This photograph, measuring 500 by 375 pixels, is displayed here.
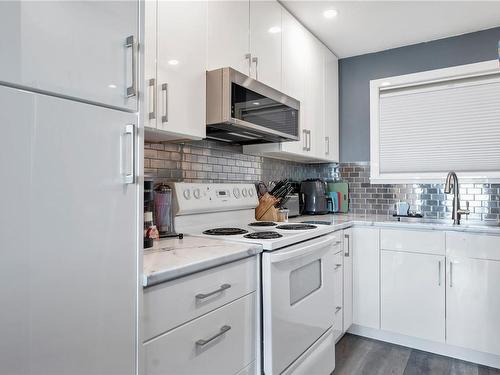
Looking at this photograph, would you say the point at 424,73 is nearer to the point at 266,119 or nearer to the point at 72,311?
the point at 266,119

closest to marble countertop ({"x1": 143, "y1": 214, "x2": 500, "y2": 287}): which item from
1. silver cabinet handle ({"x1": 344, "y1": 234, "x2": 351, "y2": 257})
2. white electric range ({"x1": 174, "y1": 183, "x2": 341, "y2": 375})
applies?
white electric range ({"x1": 174, "y1": 183, "x2": 341, "y2": 375})

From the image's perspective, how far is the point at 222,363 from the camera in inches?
52.0

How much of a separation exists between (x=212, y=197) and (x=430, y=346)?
1926 mm

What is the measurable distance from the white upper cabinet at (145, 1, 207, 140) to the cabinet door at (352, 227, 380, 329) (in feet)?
5.33

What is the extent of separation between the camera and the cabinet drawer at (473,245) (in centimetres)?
226

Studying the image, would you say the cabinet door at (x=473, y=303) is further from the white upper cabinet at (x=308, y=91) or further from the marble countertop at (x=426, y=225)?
the white upper cabinet at (x=308, y=91)

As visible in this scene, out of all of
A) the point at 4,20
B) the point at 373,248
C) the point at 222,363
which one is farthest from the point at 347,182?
the point at 4,20

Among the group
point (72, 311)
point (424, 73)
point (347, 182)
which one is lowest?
point (72, 311)

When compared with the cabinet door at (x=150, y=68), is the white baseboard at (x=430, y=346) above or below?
below

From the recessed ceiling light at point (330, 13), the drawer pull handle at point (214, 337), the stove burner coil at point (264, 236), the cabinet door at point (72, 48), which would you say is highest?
the recessed ceiling light at point (330, 13)

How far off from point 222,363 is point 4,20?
1247 millimetres

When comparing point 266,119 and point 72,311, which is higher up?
point 266,119

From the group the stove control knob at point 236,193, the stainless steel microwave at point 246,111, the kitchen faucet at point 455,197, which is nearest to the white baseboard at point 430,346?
the kitchen faucet at point 455,197

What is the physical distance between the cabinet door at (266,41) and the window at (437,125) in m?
1.36
